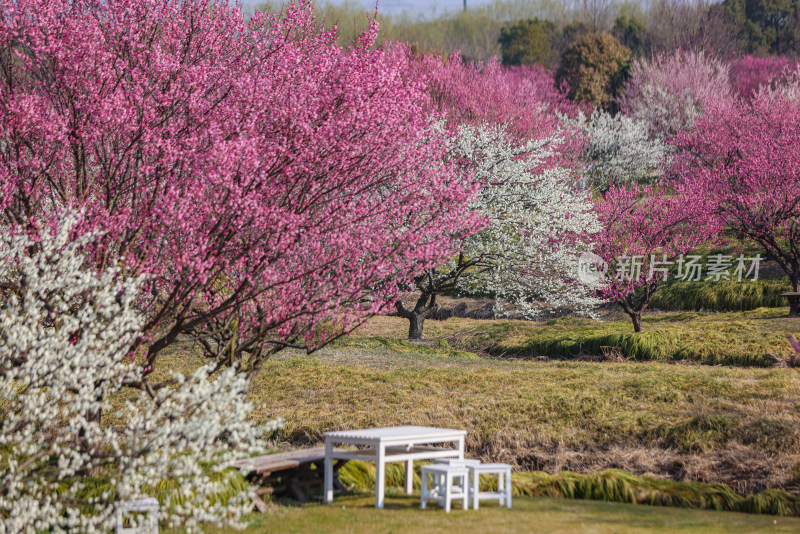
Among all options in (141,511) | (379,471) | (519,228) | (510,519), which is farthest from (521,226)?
(141,511)

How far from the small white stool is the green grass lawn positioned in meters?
0.69

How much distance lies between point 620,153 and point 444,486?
128ft

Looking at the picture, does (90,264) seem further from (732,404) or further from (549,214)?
(549,214)

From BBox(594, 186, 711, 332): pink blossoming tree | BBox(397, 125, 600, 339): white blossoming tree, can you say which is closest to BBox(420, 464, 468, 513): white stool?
BBox(397, 125, 600, 339): white blossoming tree

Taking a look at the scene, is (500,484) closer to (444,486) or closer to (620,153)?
(444,486)

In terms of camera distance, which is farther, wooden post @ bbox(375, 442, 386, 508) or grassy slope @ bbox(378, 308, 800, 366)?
grassy slope @ bbox(378, 308, 800, 366)

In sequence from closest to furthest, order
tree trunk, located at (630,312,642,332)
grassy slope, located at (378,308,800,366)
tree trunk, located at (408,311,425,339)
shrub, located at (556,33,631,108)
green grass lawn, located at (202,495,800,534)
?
green grass lawn, located at (202,495,800,534) < grassy slope, located at (378,308,800,366) < tree trunk, located at (630,312,642,332) < tree trunk, located at (408,311,425,339) < shrub, located at (556,33,631,108)

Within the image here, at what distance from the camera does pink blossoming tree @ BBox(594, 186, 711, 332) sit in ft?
68.0

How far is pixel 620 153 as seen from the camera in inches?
1740

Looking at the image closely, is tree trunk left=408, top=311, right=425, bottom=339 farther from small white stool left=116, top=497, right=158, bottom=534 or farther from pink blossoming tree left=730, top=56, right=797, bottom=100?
pink blossoming tree left=730, top=56, right=797, bottom=100

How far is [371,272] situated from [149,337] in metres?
2.68

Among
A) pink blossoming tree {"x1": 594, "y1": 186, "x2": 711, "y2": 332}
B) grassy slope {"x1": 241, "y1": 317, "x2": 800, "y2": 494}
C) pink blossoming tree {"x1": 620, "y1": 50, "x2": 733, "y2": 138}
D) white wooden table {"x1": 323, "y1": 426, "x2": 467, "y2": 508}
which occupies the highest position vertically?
pink blossoming tree {"x1": 620, "y1": 50, "x2": 733, "y2": 138}

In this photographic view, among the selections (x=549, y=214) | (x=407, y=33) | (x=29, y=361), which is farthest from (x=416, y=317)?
(x=407, y=33)

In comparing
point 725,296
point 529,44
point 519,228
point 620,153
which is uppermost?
point 529,44
